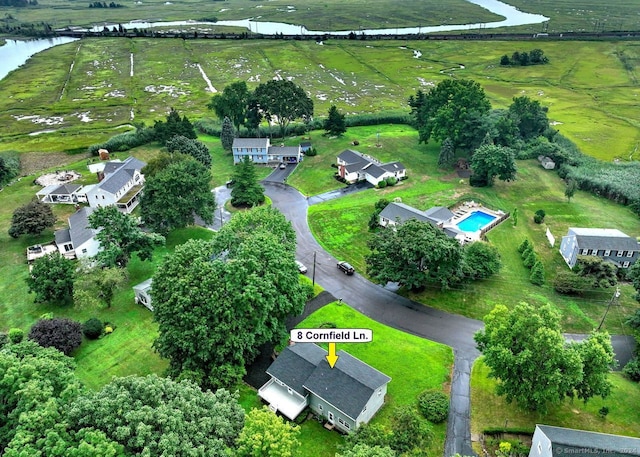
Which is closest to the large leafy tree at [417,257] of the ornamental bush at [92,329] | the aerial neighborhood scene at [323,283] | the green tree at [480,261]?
the aerial neighborhood scene at [323,283]

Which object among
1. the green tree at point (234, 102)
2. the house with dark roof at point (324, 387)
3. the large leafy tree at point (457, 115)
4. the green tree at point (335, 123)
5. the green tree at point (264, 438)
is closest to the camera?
the green tree at point (264, 438)

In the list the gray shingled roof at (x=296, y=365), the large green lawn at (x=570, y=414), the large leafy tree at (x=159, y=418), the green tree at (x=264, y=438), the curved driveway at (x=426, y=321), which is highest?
the large leafy tree at (x=159, y=418)

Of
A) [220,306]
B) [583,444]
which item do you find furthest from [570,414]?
[220,306]

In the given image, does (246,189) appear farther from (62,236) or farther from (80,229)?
(62,236)

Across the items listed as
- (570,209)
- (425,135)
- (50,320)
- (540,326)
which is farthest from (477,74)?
(50,320)

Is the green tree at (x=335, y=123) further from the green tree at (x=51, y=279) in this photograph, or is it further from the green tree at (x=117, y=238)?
the green tree at (x=51, y=279)

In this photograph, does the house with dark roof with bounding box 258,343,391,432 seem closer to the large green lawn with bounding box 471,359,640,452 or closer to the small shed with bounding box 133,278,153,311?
the large green lawn with bounding box 471,359,640,452
